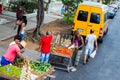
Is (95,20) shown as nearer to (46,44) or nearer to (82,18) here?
(82,18)

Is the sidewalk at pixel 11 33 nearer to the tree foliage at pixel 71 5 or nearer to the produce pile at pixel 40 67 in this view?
the tree foliage at pixel 71 5

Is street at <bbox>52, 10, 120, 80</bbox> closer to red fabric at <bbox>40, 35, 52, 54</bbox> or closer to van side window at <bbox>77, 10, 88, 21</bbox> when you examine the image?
red fabric at <bbox>40, 35, 52, 54</bbox>

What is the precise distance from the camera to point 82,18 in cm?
2162

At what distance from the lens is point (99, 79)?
565 inches

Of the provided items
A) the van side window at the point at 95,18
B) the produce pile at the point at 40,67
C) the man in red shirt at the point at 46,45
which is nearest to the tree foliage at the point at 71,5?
the van side window at the point at 95,18

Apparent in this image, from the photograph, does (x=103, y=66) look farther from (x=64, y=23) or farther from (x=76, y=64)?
(x=64, y=23)

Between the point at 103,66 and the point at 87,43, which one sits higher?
the point at 87,43

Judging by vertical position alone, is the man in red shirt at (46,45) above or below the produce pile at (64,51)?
above

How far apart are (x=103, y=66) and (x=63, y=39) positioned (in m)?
2.35

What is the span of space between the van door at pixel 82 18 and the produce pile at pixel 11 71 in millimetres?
11821

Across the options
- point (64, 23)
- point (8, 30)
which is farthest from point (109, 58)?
point (64, 23)

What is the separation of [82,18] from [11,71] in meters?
12.2

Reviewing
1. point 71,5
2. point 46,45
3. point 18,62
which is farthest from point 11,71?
point 71,5

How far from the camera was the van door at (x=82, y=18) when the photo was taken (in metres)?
21.4
